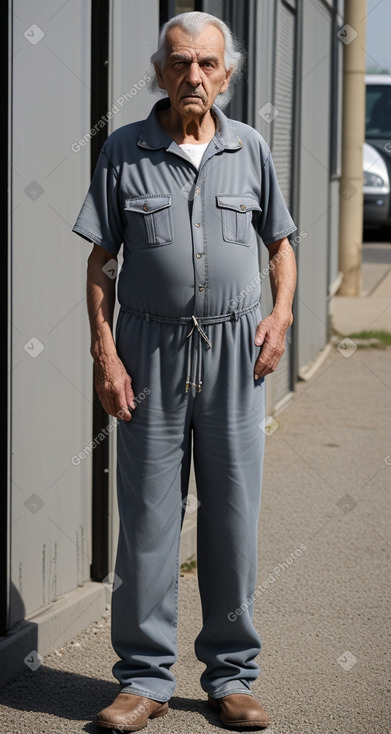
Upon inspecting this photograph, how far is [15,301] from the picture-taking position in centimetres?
389

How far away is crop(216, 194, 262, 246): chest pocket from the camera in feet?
11.3

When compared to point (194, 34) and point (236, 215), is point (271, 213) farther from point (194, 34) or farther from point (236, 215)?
point (194, 34)

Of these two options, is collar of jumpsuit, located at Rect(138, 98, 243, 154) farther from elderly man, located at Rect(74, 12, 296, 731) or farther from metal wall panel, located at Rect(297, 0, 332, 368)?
metal wall panel, located at Rect(297, 0, 332, 368)

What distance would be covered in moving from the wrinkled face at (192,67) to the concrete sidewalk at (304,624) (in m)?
1.83

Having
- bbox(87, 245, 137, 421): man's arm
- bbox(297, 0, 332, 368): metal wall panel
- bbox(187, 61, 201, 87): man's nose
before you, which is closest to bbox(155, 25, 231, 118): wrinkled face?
bbox(187, 61, 201, 87): man's nose

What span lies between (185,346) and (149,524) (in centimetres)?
54

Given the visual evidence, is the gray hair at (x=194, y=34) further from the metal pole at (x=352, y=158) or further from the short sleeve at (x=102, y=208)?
the metal pole at (x=352, y=158)

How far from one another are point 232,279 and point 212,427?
435 mm

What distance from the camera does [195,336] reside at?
11.5ft

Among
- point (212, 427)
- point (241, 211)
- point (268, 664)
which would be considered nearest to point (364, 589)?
point (268, 664)

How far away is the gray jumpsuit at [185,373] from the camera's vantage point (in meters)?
3.45

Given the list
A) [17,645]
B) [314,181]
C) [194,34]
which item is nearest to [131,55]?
[194,34]

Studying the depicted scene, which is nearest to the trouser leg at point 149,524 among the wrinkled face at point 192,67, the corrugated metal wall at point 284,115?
the wrinkled face at point 192,67

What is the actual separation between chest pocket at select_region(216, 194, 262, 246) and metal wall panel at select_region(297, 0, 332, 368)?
5456mm
